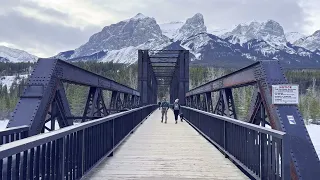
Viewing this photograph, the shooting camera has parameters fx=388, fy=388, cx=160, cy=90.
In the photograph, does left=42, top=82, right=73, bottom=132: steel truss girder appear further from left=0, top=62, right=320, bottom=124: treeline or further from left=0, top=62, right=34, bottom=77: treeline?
left=0, top=62, right=34, bottom=77: treeline

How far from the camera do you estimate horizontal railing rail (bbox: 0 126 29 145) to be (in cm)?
592

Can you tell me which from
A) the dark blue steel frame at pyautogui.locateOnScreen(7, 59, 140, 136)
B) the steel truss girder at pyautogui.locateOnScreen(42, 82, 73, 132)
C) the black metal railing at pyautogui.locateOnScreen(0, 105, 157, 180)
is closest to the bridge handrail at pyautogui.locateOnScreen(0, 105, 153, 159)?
the black metal railing at pyautogui.locateOnScreen(0, 105, 157, 180)

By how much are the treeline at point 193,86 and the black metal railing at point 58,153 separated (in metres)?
52.8

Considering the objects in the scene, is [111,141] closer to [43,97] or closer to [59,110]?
[59,110]

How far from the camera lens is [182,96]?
3366cm

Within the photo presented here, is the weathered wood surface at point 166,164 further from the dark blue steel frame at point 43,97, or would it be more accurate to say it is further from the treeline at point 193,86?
the treeline at point 193,86

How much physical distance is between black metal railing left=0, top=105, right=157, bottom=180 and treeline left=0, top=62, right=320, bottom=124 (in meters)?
52.8

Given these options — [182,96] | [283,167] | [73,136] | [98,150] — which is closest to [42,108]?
[98,150]

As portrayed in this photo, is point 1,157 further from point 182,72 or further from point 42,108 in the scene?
point 182,72

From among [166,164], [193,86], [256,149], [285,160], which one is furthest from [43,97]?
[193,86]

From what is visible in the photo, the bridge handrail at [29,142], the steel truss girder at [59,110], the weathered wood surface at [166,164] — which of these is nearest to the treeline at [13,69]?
the weathered wood surface at [166,164]

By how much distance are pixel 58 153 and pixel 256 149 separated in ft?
9.81

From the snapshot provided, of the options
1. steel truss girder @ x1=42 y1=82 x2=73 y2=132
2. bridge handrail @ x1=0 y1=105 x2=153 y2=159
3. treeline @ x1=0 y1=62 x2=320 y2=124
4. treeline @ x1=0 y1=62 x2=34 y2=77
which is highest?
treeline @ x1=0 y1=62 x2=34 y2=77

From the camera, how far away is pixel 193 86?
123812 millimetres
